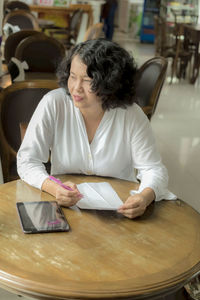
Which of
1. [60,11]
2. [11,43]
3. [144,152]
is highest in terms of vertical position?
[60,11]

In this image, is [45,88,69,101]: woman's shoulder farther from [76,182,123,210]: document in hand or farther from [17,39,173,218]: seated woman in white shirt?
[76,182,123,210]: document in hand

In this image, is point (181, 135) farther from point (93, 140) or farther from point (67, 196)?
point (67, 196)

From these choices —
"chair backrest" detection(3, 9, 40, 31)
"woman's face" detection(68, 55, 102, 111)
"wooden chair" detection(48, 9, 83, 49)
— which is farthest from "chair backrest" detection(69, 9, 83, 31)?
"woman's face" detection(68, 55, 102, 111)

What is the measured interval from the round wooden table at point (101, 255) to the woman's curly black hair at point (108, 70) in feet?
1.62

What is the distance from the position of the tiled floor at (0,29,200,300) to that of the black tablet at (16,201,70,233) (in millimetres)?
833

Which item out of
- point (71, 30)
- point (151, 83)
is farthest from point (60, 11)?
point (151, 83)

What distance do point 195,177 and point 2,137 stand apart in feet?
7.03

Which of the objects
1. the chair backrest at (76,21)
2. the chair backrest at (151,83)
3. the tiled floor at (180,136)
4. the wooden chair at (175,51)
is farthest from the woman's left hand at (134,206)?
the chair backrest at (76,21)

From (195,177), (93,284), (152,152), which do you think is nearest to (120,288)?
(93,284)

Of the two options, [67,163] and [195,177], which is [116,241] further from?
[195,177]

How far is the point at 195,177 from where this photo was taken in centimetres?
398

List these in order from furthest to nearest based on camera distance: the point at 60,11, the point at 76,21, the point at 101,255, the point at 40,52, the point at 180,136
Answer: the point at 60,11, the point at 76,21, the point at 180,136, the point at 40,52, the point at 101,255

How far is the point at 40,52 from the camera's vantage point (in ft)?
13.4

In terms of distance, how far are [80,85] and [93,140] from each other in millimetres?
254
